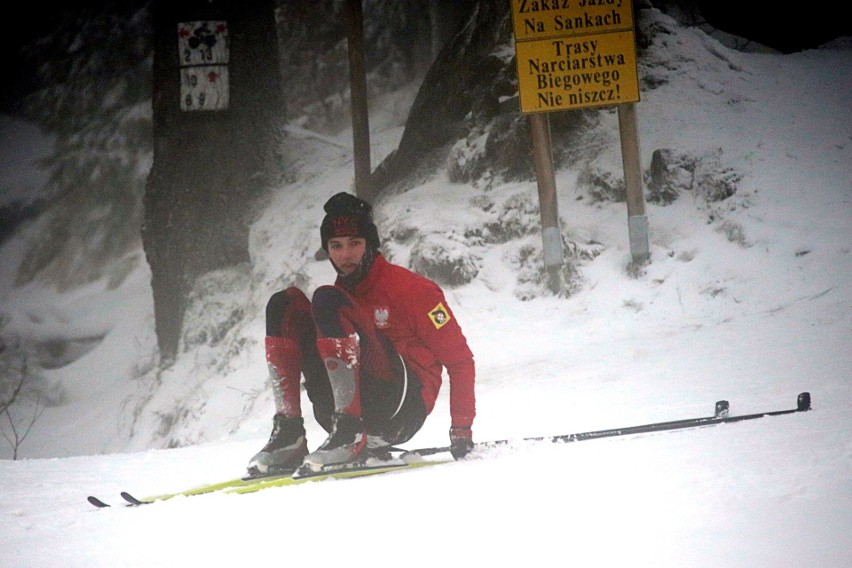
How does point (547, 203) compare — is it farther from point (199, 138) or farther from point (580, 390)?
point (199, 138)

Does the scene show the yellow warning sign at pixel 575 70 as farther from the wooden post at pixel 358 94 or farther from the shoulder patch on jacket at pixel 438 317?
the shoulder patch on jacket at pixel 438 317

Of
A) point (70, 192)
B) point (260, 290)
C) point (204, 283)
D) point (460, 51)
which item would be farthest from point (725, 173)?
point (70, 192)

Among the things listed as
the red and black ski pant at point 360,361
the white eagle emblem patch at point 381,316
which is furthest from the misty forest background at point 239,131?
the white eagle emblem patch at point 381,316

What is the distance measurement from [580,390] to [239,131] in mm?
6310

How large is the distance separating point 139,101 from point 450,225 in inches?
406

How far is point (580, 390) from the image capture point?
6324 millimetres

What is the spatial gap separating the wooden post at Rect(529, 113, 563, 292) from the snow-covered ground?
0.97 ft

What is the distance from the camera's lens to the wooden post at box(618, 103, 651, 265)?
8172 millimetres

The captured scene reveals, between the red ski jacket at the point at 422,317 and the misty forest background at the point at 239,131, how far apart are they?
4.95 metres

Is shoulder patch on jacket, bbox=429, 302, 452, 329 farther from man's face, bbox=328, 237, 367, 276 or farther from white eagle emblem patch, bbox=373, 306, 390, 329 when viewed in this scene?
man's face, bbox=328, 237, 367, 276

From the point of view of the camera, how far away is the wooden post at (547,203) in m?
8.41

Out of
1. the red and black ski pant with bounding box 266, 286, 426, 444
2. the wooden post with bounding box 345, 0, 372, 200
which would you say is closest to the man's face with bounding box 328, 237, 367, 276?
the red and black ski pant with bounding box 266, 286, 426, 444

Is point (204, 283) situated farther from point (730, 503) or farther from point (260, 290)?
point (730, 503)

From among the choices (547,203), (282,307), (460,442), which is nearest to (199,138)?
(547,203)
